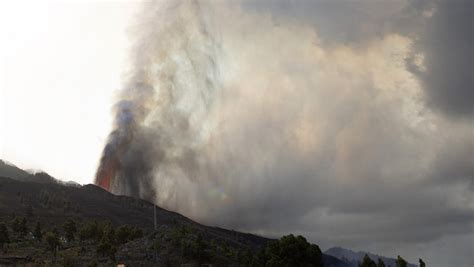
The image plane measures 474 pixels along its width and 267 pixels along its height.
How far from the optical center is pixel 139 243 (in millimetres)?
196250

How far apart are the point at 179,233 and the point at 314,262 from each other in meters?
Answer: 61.7

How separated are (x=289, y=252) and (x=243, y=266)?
24.8 meters

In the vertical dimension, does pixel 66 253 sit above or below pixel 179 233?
below

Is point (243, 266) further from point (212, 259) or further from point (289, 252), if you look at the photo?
point (289, 252)

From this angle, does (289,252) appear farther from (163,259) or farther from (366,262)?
(163,259)

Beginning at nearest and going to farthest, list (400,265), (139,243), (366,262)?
(366,262), (400,265), (139,243)

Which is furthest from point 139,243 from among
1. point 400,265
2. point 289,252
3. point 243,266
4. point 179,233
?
point 400,265

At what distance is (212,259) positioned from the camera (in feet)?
607

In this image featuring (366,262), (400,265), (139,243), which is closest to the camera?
(366,262)

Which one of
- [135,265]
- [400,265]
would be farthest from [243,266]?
[400,265]

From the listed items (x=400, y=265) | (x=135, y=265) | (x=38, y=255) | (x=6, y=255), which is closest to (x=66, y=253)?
(x=38, y=255)

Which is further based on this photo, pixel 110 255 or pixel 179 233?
pixel 179 233

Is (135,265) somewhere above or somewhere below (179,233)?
below

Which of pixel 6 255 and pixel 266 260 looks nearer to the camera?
pixel 266 260
